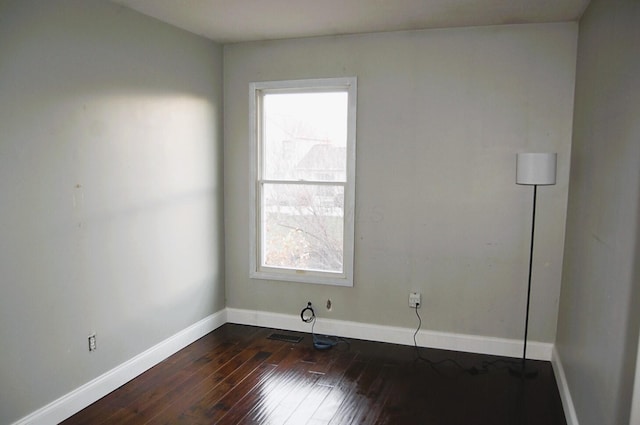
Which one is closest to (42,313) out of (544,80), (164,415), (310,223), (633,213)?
(164,415)

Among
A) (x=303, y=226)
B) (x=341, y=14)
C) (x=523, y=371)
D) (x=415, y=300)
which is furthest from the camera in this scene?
(x=303, y=226)

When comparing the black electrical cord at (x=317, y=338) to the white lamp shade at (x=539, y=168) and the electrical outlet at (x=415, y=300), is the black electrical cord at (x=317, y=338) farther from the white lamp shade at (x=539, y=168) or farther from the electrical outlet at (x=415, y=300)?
the white lamp shade at (x=539, y=168)

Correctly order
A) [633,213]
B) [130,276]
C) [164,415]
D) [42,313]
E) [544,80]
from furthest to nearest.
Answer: [544,80], [130,276], [164,415], [42,313], [633,213]

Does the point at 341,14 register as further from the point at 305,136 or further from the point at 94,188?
the point at 94,188

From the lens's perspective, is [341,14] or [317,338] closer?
[341,14]

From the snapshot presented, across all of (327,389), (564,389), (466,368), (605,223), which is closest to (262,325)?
(327,389)

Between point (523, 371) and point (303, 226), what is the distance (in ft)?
6.95

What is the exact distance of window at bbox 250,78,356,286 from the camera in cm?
416

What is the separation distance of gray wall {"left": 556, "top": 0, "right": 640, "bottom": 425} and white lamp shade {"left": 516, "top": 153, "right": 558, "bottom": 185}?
0.57 ft

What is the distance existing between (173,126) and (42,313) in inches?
66.7

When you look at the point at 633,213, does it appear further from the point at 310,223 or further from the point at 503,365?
the point at 310,223

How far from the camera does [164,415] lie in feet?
9.56

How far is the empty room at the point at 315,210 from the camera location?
260cm

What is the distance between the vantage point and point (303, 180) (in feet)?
14.1
